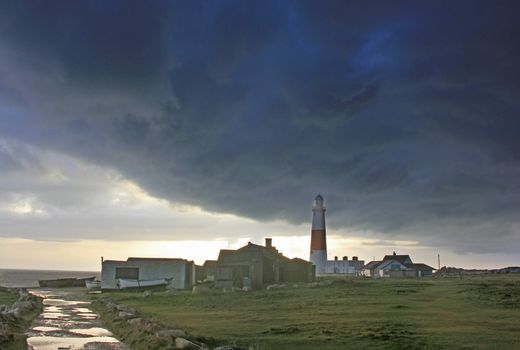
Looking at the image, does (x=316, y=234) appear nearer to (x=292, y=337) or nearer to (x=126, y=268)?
(x=126, y=268)

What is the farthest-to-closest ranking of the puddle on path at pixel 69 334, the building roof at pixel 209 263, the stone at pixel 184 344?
the building roof at pixel 209 263 → the puddle on path at pixel 69 334 → the stone at pixel 184 344

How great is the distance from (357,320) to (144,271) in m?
47.1

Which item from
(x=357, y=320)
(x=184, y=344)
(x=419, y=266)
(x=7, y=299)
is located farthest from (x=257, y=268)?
(x=419, y=266)

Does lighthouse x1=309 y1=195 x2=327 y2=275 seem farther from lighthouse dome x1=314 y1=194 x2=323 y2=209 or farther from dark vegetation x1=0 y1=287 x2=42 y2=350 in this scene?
dark vegetation x1=0 y1=287 x2=42 y2=350

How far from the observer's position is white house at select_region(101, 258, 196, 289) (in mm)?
69812

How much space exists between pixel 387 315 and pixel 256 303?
1243 cm

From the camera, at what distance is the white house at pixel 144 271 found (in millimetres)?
69812

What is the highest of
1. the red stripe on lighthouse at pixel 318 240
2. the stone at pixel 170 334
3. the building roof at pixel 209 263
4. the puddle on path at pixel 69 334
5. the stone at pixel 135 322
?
the red stripe on lighthouse at pixel 318 240

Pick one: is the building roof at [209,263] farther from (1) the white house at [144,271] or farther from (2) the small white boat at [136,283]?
(2) the small white boat at [136,283]

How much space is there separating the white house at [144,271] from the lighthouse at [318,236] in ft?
76.8

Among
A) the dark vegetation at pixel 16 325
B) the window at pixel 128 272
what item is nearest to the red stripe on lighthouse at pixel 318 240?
the window at pixel 128 272

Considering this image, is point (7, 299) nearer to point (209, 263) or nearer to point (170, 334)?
point (170, 334)

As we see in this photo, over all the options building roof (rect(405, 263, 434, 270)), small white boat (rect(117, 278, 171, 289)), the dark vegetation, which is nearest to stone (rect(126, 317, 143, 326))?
the dark vegetation

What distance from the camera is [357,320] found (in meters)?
27.6
